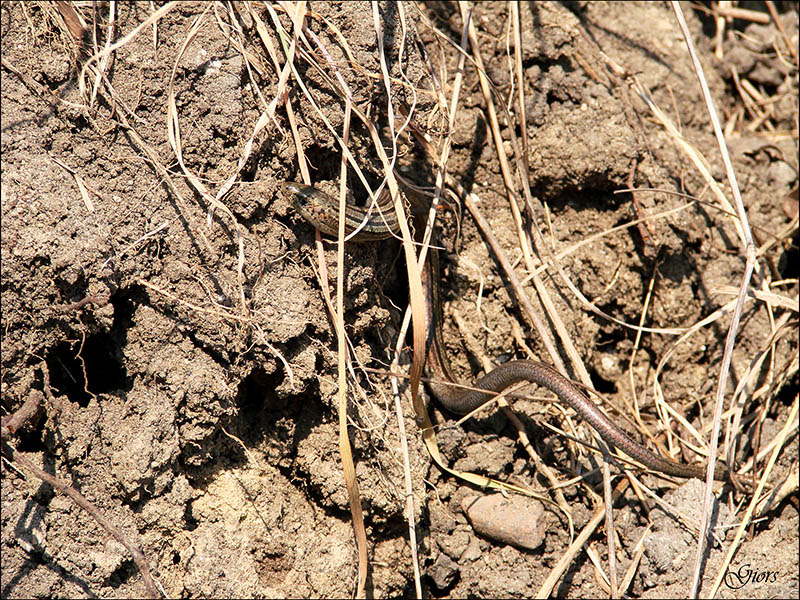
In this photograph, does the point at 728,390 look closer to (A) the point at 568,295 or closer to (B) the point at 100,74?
(A) the point at 568,295

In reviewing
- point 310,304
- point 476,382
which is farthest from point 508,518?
point 310,304

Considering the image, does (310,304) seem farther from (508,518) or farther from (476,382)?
(508,518)

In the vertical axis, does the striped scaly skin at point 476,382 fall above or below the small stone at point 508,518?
above

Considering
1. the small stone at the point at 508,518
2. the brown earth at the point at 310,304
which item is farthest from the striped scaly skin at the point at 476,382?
the small stone at the point at 508,518

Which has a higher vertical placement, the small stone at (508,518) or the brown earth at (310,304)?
the brown earth at (310,304)

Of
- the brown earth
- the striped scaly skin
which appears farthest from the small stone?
the striped scaly skin

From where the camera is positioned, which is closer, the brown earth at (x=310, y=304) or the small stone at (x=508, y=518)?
the brown earth at (x=310, y=304)

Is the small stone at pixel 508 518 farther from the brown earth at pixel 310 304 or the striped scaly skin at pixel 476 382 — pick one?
the striped scaly skin at pixel 476 382

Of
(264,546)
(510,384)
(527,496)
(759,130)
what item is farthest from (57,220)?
(759,130)
